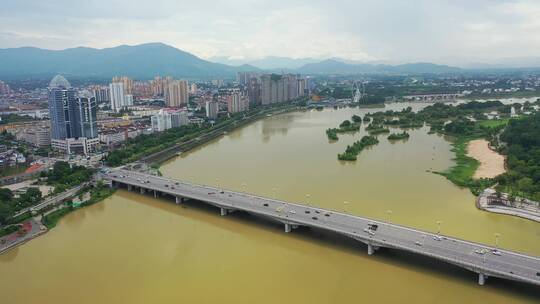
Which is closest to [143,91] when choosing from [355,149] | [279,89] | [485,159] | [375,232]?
[279,89]

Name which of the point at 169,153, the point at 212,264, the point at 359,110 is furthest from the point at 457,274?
the point at 359,110

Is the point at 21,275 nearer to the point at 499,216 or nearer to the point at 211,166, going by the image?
the point at 211,166

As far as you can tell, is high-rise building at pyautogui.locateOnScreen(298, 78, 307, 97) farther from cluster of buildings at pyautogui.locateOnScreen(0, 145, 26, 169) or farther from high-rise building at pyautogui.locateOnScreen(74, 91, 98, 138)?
cluster of buildings at pyautogui.locateOnScreen(0, 145, 26, 169)

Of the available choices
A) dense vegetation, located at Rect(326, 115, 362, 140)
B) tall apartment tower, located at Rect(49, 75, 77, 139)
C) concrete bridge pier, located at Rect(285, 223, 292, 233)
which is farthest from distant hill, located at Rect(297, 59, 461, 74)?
concrete bridge pier, located at Rect(285, 223, 292, 233)

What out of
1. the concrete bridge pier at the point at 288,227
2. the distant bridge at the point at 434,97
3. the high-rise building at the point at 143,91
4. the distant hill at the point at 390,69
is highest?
the distant hill at the point at 390,69

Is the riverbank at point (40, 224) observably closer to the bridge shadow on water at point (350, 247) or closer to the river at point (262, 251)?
the river at point (262, 251)

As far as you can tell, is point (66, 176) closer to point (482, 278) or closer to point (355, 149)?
point (355, 149)

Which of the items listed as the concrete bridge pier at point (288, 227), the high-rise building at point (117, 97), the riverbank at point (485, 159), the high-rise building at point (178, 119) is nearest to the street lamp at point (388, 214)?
the concrete bridge pier at point (288, 227)
